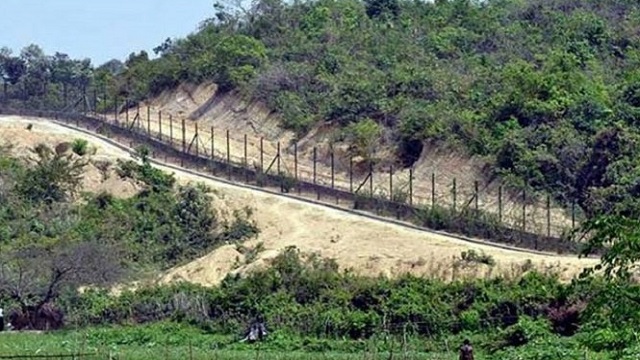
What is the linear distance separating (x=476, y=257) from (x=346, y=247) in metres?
5.58

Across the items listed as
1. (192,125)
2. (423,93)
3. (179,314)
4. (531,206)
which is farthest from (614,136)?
(192,125)

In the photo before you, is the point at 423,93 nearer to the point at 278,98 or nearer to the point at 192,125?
the point at 278,98

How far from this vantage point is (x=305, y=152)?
6166 cm

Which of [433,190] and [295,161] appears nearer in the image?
[433,190]

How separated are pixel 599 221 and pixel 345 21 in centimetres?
6307

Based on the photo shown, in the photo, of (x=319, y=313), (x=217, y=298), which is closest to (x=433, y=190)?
(x=217, y=298)

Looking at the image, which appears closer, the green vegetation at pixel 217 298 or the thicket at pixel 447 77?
the green vegetation at pixel 217 298

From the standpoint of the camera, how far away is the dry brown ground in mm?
50125

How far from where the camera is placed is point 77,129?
67188mm

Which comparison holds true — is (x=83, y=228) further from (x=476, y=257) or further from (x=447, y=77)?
(x=447, y=77)

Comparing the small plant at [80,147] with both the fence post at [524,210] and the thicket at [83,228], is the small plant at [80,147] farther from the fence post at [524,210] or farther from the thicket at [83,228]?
the fence post at [524,210]

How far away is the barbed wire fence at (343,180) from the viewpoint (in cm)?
4762

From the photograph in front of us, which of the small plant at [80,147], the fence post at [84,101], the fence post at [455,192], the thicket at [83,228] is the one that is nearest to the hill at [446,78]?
the fence post at [455,192]

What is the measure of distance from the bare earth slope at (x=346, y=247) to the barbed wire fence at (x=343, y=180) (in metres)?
0.86
